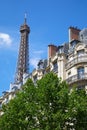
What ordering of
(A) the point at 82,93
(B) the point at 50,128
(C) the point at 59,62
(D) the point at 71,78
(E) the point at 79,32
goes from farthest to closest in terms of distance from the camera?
(E) the point at 79,32
(C) the point at 59,62
(D) the point at 71,78
(A) the point at 82,93
(B) the point at 50,128

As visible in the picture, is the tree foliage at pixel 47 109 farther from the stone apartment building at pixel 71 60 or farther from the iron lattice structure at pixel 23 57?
the iron lattice structure at pixel 23 57

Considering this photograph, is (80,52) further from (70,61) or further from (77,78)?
(77,78)

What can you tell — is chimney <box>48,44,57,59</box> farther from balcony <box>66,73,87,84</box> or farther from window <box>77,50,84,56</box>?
balcony <box>66,73,87,84</box>

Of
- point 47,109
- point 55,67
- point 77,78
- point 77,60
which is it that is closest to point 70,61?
point 77,60

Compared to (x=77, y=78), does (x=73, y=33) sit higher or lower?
higher

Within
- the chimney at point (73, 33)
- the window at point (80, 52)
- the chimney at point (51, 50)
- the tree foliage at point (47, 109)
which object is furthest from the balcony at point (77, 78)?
the chimney at point (51, 50)

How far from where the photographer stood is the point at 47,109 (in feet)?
104

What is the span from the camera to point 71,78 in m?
42.5

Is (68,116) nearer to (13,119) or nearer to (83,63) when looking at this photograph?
(13,119)

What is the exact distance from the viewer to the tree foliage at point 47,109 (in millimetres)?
30797

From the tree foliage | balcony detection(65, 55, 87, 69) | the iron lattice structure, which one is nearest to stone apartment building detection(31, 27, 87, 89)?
balcony detection(65, 55, 87, 69)

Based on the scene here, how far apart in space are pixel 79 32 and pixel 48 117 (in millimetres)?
20608

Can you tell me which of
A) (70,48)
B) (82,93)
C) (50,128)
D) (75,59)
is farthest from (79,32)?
(50,128)

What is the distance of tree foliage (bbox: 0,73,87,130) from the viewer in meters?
30.8
